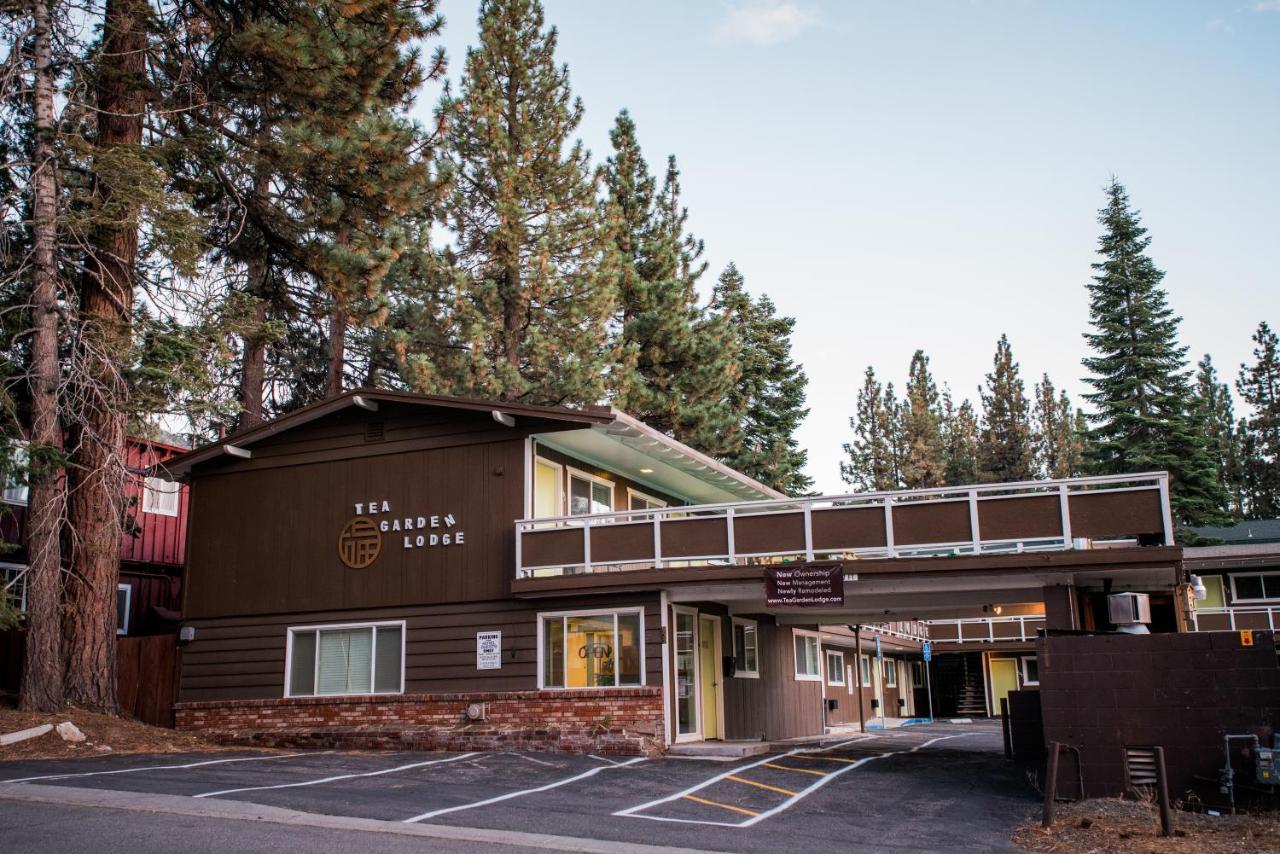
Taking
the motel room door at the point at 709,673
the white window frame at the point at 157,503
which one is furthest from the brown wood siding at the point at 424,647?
the white window frame at the point at 157,503

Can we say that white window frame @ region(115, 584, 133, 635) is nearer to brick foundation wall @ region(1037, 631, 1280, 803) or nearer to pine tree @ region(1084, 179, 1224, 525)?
brick foundation wall @ region(1037, 631, 1280, 803)

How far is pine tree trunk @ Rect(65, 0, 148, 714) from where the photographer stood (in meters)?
16.8

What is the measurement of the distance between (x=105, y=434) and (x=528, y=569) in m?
7.02

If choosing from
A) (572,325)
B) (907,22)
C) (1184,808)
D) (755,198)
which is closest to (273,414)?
(572,325)

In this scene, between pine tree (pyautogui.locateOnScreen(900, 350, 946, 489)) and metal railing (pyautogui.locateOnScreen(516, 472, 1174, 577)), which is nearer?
metal railing (pyautogui.locateOnScreen(516, 472, 1174, 577))

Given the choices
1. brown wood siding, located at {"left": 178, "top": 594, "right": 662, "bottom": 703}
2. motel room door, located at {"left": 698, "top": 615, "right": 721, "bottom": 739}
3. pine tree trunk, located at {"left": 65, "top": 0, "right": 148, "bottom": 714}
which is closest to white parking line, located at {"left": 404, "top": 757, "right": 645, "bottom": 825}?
brown wood siding, located at {"left": 178, "top": 594, "right": 662, "bottom": 703}

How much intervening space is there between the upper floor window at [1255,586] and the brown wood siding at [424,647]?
23458 millimetres

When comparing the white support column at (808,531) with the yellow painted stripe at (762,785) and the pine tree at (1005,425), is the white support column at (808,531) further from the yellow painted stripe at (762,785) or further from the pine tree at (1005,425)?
the pine tree at (1005,425)

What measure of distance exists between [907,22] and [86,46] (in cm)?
1335

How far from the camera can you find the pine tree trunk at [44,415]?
51.9ft

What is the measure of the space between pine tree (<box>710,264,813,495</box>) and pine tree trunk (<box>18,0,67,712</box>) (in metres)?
29.0

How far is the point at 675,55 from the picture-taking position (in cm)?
2053

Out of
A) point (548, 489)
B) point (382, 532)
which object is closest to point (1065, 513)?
point (548, 489)

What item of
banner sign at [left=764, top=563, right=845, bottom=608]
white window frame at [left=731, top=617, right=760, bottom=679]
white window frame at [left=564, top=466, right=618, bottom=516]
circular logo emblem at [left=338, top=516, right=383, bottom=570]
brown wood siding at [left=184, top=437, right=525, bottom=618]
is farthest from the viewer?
white window frame at [left=731, top=617, right=760, bottom=679]
